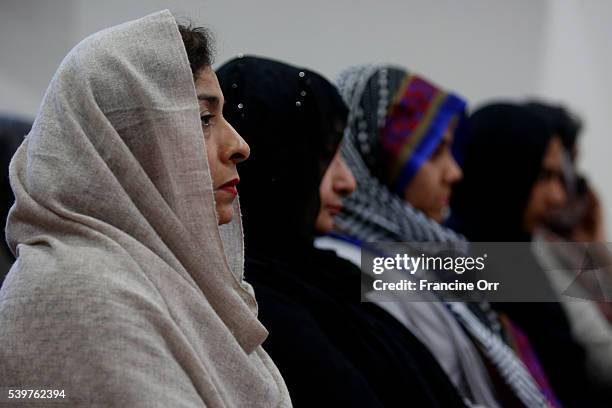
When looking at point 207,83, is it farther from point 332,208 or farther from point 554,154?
point 554,154

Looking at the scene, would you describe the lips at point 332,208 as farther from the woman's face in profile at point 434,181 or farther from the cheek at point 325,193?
the woman's face in profile at point 434,181

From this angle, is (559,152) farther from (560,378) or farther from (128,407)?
(128,407)

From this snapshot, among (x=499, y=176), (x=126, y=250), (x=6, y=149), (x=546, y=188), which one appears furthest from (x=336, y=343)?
(x=546, y=188)

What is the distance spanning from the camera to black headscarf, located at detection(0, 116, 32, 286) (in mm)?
2105

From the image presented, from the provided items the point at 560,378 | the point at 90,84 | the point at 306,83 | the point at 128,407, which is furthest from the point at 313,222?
the point at 560,378

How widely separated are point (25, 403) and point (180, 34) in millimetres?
528

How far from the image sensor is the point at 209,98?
57.5 inches

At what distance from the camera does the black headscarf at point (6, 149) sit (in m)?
2.11

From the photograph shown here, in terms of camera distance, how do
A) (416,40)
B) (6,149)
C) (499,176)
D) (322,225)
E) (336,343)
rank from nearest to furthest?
(336,343), (322,225), (6,149), (499,176), (416,40)

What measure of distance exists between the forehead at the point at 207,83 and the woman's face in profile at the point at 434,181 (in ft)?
3.97

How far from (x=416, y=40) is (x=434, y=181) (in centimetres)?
173

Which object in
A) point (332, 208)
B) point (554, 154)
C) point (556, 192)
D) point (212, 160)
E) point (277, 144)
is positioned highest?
point (212, 160)

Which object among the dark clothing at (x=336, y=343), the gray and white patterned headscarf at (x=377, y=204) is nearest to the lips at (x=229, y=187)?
the dark clothing at (x=336, y=343)

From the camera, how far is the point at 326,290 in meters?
1.93
